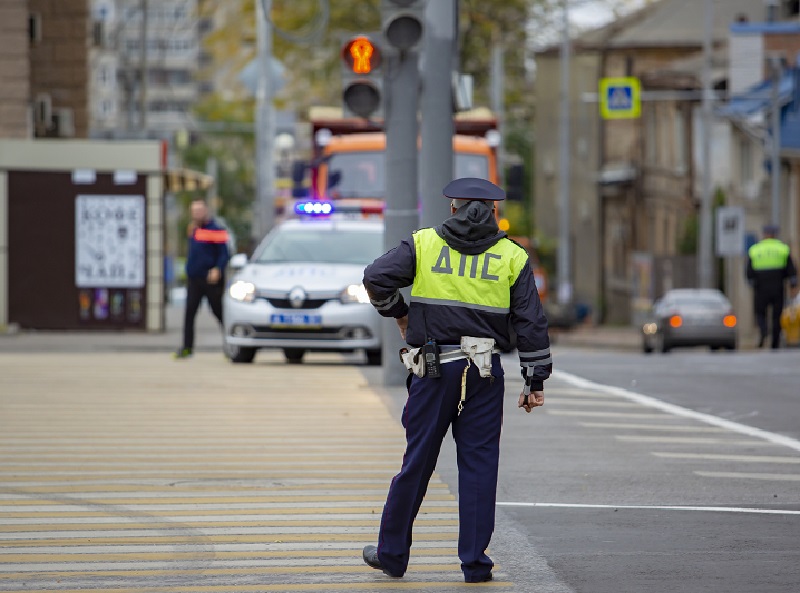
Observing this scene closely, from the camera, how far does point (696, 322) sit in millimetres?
34469

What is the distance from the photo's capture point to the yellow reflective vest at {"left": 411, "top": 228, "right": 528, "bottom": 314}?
716 cm

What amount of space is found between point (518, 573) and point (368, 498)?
6.98ft

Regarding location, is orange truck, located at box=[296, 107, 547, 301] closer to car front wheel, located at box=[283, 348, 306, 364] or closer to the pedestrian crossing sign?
car front wheel, located at box=[283, 348, 306, 364]

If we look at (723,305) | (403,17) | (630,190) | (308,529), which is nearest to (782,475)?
(308,529)

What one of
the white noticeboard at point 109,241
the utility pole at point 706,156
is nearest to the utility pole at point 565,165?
the utility pole at point 706,156

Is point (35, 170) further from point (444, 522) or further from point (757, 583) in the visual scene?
point (757, 583)

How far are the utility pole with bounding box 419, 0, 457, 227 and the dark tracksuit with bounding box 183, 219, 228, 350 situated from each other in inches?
170

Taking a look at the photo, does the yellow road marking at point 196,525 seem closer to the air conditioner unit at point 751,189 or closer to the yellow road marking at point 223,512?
the yellow road marking at point 223,512

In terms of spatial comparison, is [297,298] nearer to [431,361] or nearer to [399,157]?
[399,157]

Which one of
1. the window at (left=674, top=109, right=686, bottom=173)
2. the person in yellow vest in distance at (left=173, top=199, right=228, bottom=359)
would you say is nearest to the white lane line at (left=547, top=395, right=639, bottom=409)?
the person in yellow vest in distance at (left=173, top=199, right=228, bottom=359)

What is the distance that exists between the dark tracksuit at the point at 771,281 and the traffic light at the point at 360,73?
13.2m

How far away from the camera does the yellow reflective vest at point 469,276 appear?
23.5ft

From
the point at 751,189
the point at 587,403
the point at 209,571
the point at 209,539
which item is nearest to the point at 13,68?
the point at 587,403

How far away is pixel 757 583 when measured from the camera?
7094 millimetres
